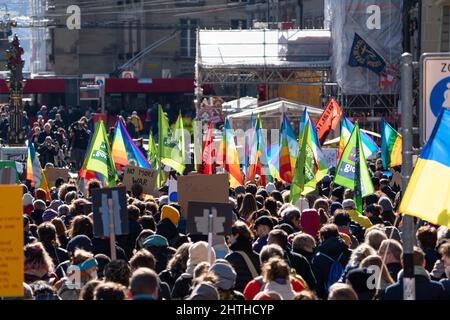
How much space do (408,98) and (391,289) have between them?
125cm

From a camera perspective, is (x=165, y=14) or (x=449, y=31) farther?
(x=165, y=14)

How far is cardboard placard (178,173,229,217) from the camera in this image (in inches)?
640

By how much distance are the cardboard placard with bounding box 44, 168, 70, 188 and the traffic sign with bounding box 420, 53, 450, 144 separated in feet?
47.7

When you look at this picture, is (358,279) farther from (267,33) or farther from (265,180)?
(267,33)

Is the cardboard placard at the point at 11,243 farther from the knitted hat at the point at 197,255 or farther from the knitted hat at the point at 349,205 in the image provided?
the knitted hat at the point at 349,205

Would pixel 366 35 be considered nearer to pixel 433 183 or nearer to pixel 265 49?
pixel 265 49

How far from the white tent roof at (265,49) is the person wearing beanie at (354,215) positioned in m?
23.8

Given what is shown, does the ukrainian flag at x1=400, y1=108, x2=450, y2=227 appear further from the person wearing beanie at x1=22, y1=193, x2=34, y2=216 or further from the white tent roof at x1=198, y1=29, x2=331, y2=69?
the white tent roof at x1=198, y1=29, x2=331, y2=69

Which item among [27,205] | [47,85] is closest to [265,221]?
[27,205]

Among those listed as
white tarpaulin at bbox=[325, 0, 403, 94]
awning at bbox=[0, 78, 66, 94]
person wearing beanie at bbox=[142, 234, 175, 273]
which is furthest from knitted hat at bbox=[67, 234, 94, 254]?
awning at bbox=[0, 78, 66, 94]

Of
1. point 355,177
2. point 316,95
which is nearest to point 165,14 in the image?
point 316,95

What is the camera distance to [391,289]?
9211mm

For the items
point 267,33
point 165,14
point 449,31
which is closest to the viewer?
point 449,31

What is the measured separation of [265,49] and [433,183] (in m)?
32.4
